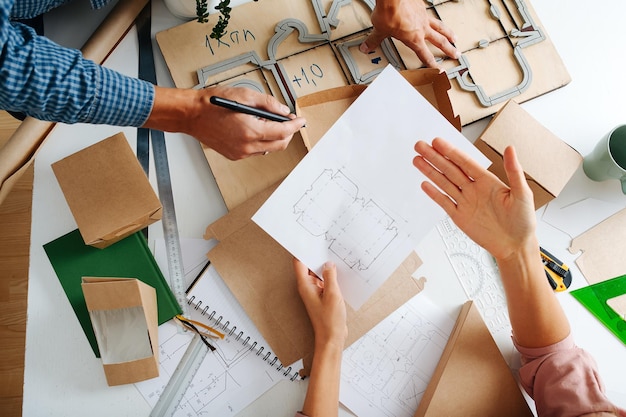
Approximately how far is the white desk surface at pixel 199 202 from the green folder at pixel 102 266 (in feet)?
0.07

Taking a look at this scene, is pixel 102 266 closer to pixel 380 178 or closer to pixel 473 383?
pixel 380 178

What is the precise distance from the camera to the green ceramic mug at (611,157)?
911 mm

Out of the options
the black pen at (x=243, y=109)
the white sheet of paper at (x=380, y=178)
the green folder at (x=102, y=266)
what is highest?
the black pen at (x=243, y=109)

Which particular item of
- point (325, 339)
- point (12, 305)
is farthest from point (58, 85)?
point (12, 305)

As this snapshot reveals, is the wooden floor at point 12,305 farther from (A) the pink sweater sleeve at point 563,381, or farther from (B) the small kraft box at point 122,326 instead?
(A) the pink sweater sleeve at point 563,381

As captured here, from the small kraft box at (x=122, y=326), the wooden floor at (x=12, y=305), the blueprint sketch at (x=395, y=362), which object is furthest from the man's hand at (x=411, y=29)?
the wooden floor at (x=12, y=305)

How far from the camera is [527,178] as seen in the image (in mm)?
868

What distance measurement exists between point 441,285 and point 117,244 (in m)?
0.66

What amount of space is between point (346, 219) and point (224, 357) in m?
0.36

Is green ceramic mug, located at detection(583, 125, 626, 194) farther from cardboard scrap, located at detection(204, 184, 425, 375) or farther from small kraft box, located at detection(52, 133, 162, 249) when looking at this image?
small kraft box, located at detection(52, 133, 162, 249)

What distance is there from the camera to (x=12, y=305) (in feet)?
3.75

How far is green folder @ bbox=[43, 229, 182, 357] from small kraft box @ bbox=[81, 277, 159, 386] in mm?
45

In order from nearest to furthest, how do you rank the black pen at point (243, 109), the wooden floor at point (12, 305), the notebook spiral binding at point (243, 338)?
the black pen at point (243, 109)
the notebook spiral binding at point (243, 338)
the wooden floor at point (12, 305)

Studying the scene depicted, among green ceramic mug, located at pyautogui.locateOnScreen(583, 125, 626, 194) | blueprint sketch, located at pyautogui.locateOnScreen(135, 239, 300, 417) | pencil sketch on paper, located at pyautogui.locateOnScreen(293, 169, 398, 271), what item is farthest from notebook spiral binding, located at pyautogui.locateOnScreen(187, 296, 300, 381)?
green ceramic mug, located at pyautogui.locateOnScreen(583, 125, 626, 194)
